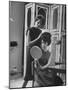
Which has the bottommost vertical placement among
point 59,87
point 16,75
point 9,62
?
point 59,87

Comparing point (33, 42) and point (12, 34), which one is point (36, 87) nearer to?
point (33, 42)

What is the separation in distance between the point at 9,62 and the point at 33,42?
299mm

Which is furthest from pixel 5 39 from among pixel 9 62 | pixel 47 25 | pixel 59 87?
pixel 59 87

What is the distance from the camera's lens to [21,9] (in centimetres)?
171

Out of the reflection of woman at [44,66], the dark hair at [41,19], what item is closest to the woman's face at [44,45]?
the reflection of woman at [44,66]

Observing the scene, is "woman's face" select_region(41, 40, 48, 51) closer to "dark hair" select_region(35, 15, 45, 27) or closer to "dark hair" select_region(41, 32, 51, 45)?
"dark hair" select_region(41, 32, 51, 45)

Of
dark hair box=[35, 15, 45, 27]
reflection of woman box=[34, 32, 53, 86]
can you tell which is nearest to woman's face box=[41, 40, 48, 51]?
reflection of woman box=[34, 32, 53, 86]

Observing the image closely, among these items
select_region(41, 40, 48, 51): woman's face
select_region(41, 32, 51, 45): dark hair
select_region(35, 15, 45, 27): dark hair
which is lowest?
select_region(41, 40, 48, 51): woman's face

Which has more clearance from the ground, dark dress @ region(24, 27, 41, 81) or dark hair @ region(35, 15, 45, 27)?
dark hair @ region(35, 15, 45, 27)

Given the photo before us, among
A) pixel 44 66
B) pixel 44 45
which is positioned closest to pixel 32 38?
pixel 44 45

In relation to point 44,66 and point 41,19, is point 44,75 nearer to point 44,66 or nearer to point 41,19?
point 44,66

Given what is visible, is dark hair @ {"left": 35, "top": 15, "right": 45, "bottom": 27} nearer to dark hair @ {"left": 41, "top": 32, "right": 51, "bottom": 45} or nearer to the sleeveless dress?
dark hair @ {"left": 41, "top": 32, "right": 51, "bottom": 45}

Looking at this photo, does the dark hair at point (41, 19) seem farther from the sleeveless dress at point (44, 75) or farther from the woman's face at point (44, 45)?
the sleeveless dress at point (44, 75)

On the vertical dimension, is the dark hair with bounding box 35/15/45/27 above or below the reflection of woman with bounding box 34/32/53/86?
above
